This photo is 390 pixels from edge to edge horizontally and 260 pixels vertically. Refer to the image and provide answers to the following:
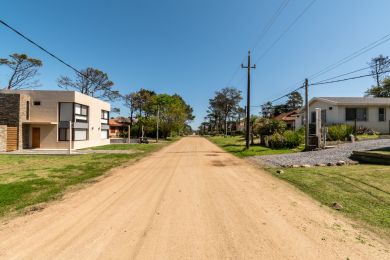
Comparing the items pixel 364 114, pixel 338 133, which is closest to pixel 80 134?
pixel 338 133

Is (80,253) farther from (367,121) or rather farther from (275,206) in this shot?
(367,121)

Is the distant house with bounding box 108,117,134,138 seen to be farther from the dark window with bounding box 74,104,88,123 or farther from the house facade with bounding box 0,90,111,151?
the house facade with bounding box 0,90,111,151

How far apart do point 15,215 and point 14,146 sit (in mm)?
Result: 23239

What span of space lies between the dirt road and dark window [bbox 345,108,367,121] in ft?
80.7

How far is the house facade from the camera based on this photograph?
82.8 ft

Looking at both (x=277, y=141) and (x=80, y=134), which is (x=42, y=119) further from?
(x=277, y=141)

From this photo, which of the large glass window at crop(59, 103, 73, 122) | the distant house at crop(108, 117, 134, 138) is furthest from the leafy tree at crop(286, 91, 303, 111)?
the large glass window at crop(59, 103, 73, 122)

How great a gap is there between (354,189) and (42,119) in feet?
93.4

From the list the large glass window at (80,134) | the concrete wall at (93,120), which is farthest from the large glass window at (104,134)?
the large glass window at (80,134)

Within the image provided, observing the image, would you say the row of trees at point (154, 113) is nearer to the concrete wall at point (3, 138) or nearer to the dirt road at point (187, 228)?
the concrete wall at point (3, 138)

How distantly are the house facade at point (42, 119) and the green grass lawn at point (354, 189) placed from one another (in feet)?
71.7

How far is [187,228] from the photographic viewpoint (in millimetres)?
5105

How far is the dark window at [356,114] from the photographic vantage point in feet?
93.4

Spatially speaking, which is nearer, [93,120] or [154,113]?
[93,120]
